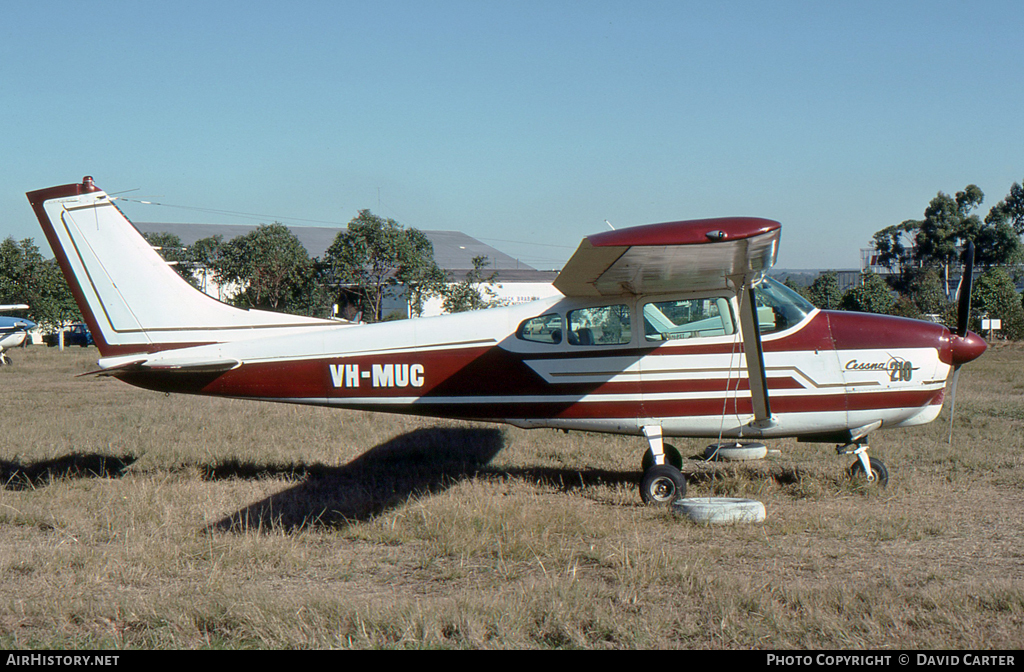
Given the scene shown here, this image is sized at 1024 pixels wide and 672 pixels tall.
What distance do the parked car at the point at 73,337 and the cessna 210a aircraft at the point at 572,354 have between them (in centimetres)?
4081

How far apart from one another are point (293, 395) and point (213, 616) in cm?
370

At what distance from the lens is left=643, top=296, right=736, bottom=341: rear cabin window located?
24.6ft

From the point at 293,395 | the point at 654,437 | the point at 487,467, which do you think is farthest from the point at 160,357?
the point at 654,437

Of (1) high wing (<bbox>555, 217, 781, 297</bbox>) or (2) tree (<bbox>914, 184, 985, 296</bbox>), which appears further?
(2) tree (<bbox>914, 184, 985, 296</bbox>)

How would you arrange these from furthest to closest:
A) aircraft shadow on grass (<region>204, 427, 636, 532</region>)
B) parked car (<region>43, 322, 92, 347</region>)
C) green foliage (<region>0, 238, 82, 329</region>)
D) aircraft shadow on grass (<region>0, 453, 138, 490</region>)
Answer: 1. parked car (<region>43, 322, 92, 347</region>)
2. green foliage (<region>0, 238, 82, 329</region>)
3. aircraft shadow on grass (<region>0, 453, 138, 490</region>)
4. aircraft shadow on grass (<region>204, 427, 636, 532</region>)

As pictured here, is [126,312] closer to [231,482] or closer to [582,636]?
[231,482]

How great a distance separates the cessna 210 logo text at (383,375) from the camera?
7.86m

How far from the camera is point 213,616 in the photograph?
440 centimetres

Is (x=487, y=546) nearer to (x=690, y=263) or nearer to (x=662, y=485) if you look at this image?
(x=662, y=485)

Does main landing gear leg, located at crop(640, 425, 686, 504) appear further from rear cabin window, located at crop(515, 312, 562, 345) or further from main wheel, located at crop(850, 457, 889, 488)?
main wheel, located at crop(850, 457, 889, 488)

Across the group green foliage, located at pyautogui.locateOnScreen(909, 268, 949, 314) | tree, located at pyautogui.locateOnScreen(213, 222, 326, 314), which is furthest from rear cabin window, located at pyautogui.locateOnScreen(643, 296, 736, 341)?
green foliage, located at pyautogui.locateOnScreen(909, 268, 949, 314)

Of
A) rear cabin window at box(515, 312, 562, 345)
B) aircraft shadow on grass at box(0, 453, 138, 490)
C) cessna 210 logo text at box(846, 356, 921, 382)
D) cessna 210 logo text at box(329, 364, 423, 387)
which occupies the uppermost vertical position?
rear cabin window at box(515, 312, 562, 345)

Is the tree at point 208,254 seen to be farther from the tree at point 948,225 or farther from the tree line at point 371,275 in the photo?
the tree at point 948,225

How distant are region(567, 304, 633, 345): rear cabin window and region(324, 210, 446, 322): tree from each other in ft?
83.8
